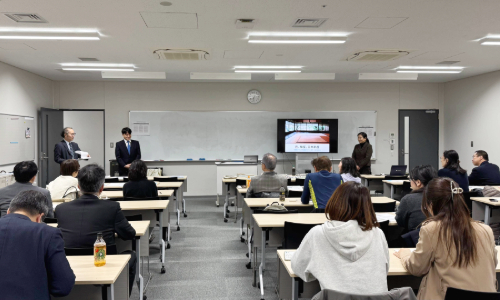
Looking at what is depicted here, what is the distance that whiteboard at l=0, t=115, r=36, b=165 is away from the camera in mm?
6886

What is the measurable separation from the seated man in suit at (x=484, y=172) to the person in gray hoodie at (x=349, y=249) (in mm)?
4983

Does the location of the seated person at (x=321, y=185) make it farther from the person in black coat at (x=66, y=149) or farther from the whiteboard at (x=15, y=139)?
the whiteboard at (x=15, y=139)

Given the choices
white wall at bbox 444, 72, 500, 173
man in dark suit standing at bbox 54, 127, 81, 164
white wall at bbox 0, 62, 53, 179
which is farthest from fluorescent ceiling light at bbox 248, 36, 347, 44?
white wall at bbox 444, 72, 500, 173

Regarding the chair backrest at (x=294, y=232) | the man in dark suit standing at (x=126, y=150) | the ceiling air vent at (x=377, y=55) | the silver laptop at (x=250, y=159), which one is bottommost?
the chair backrest at (x=294, y=232)

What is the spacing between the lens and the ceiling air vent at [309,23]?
4.55 m

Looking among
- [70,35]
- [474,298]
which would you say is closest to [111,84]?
[70,35]

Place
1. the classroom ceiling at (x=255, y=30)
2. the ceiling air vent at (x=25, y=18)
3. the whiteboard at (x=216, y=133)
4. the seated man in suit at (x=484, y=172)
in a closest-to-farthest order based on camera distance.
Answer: the classroom ceiling at (x=255, y=30) → the ceiling air vent at (x=25, y=18) → the seated man in suit at (x=484, y=172) → the whiteboard at (x=216, y=133)

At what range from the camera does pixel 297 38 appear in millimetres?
5375

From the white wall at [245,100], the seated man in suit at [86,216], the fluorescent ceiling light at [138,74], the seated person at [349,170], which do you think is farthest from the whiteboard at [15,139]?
the seated person at [349,170]

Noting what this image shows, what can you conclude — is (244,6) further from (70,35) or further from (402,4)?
(70,35)

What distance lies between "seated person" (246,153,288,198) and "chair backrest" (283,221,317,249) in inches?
74.3

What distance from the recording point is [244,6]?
4.04 meters

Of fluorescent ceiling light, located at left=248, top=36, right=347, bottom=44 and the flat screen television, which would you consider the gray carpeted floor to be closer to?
fluorescent ceiling light, located at left=248, top=36, right=347, bottom=44

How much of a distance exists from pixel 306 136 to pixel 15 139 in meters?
6.35
